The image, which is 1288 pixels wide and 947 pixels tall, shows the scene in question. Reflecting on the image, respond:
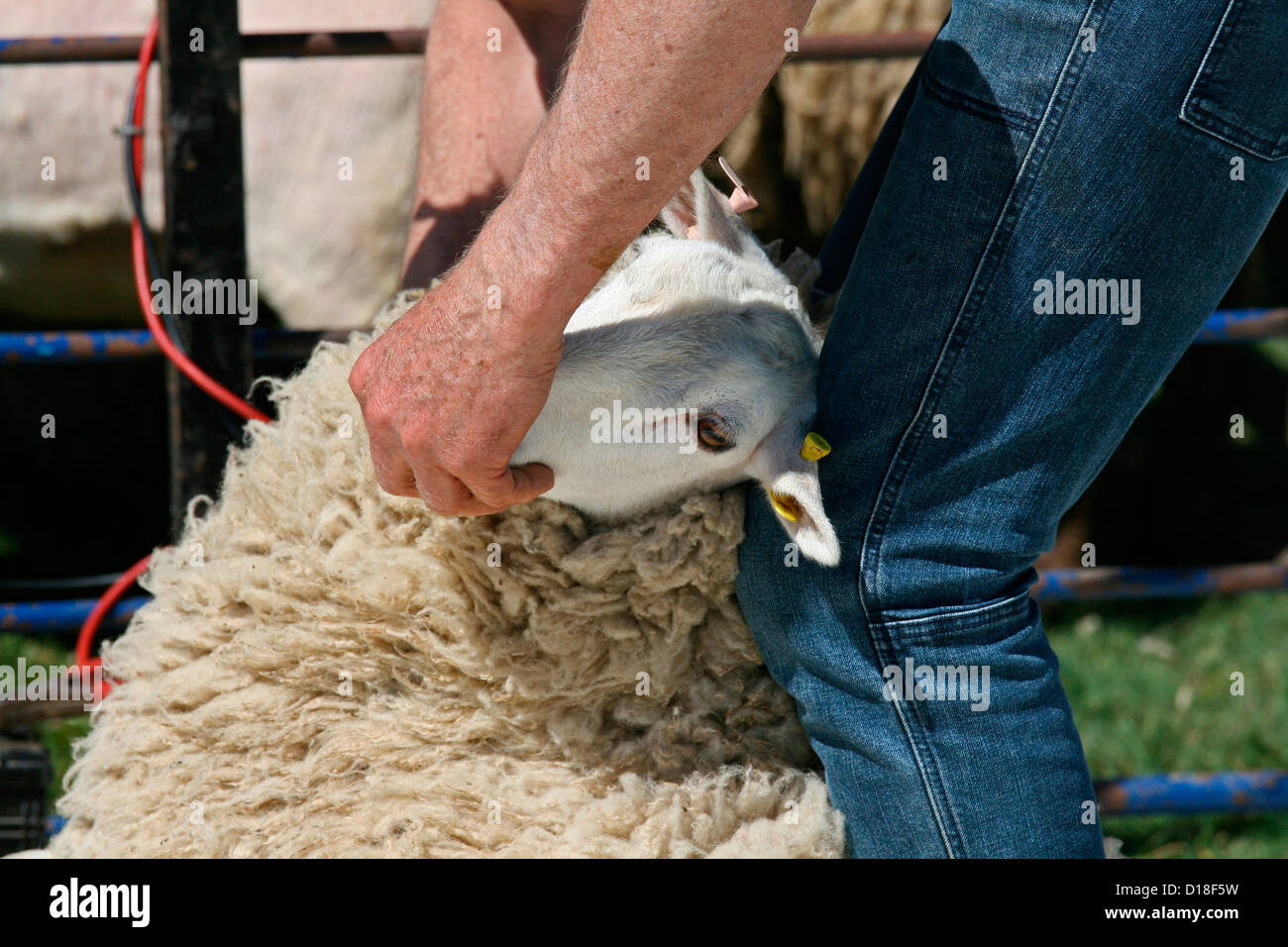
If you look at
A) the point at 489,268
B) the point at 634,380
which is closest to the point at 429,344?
the point at 489,268

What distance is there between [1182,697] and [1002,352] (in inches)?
77.1

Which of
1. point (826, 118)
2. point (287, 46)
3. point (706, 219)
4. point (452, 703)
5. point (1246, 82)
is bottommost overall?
point (452, 703)

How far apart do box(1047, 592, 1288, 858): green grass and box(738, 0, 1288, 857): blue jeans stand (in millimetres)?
1306

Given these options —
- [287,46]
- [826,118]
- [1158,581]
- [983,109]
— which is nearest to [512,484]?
[983,109]

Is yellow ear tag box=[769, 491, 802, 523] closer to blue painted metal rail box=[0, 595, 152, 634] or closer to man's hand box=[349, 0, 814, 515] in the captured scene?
man's hand box=[349, 0, 814, 515]

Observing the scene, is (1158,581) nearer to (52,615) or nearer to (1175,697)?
(1175,697)

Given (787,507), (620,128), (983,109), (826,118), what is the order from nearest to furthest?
(620,128) < (983,109) < (787,507) < (826,118)

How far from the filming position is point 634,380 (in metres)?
1.17

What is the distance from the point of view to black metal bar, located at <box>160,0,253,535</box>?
63.2 inches

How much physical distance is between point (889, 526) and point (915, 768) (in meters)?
0.23

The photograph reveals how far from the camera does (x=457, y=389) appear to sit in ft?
3.21

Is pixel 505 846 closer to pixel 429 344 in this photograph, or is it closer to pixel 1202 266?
pixel 429 344

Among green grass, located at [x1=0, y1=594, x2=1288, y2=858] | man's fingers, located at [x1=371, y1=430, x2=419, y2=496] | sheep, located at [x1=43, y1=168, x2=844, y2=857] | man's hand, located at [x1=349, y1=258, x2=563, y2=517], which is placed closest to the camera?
man's hand, located at [x1=349, y1=258, x2=563, y2=517]

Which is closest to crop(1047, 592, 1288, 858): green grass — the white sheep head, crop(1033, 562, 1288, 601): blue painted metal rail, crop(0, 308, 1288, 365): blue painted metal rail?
crop(1033, 562, 1288, 601): blue painted metal rail
